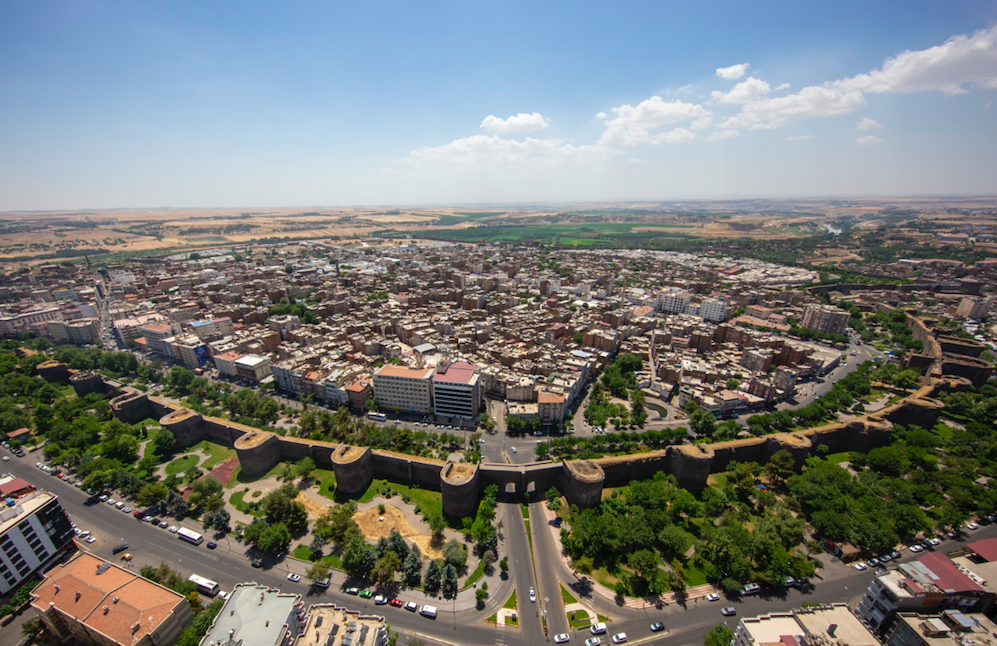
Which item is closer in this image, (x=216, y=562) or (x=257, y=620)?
(x=257, y=620)

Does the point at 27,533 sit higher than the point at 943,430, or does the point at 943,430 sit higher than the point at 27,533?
the point at 27,533

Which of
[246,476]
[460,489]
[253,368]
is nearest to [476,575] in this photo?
[460,489]

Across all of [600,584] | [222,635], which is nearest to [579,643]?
[600,584]

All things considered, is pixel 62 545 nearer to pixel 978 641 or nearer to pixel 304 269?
pixel 978 641

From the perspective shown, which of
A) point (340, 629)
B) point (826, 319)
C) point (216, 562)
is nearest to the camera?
point (340, 629)

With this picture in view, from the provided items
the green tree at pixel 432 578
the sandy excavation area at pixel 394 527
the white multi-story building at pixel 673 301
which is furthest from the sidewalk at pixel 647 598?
the white multi-story building at pixel 673 301

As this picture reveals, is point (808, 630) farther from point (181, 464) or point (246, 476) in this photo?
point (181, 464)

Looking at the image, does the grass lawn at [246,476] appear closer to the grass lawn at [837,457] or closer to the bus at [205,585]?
the bus at [205,585]
